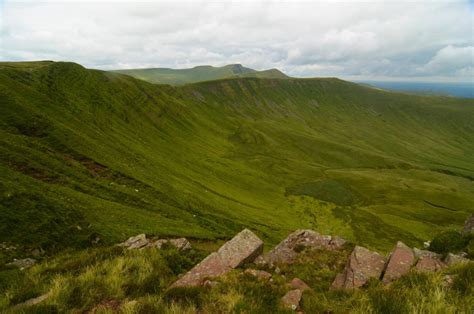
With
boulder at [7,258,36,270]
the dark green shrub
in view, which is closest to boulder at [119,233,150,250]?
boulder at [7,258,36,270]

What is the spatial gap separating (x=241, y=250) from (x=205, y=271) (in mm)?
3182

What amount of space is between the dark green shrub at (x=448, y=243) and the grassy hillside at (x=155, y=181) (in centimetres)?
2605

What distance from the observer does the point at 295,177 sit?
141500 mm

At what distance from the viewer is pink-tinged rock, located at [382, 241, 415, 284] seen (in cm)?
1355

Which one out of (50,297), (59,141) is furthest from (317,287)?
(59,141)

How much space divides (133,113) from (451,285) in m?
135

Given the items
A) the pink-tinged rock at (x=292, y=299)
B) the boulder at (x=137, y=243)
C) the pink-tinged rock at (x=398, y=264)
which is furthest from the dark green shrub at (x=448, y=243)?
the boulder at (x=137, y=243)

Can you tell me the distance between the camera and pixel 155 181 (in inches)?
2203

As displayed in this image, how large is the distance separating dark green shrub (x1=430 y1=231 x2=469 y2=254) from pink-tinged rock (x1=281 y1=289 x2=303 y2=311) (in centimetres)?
1425

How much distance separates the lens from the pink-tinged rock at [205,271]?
11.5 meters

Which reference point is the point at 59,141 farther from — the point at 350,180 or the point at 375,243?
the point at 350,180

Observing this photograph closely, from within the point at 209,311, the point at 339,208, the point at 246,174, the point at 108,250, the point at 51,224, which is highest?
the point at 209,311

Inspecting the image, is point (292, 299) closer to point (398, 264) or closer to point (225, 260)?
point (225, 260)

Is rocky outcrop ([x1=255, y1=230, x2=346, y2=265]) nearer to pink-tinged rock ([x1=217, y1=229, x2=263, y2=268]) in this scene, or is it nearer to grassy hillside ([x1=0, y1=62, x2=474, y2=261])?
pink-tinged rock ([x1=217, y1=229, x2=263, y2=268])
